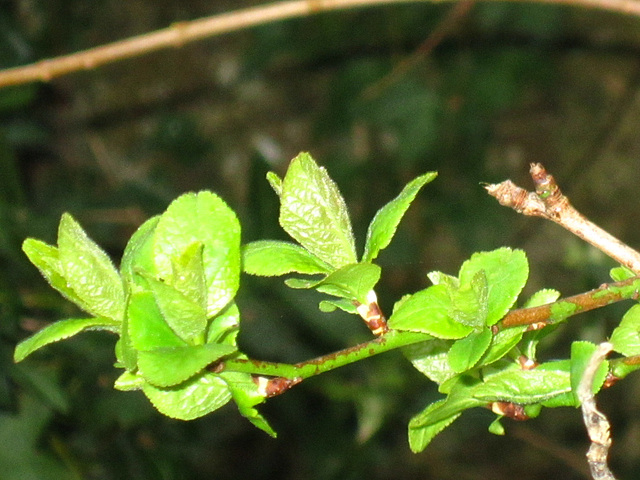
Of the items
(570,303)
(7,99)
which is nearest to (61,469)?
(570,303)

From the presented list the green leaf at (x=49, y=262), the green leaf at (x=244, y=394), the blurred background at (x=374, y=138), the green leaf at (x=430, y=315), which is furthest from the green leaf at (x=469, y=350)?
the blurred background at (x=374, y=138)

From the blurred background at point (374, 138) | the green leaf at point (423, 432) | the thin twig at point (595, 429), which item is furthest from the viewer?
the blurred background at point (374, 138)

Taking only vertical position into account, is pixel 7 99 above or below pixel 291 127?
above

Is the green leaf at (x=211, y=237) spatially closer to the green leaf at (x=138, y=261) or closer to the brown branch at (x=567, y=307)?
the green leaf at (x=138, y=261)

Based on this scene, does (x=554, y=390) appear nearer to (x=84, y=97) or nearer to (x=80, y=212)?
(x=80, y=212)

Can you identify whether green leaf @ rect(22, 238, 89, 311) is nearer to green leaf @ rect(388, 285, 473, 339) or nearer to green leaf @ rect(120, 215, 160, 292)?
green leaf @ rect(120, 215, 160, 292)

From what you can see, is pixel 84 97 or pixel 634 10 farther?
pixel 84 97

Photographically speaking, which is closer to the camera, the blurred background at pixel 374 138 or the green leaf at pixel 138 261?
the green leaf at pixel 138 261
